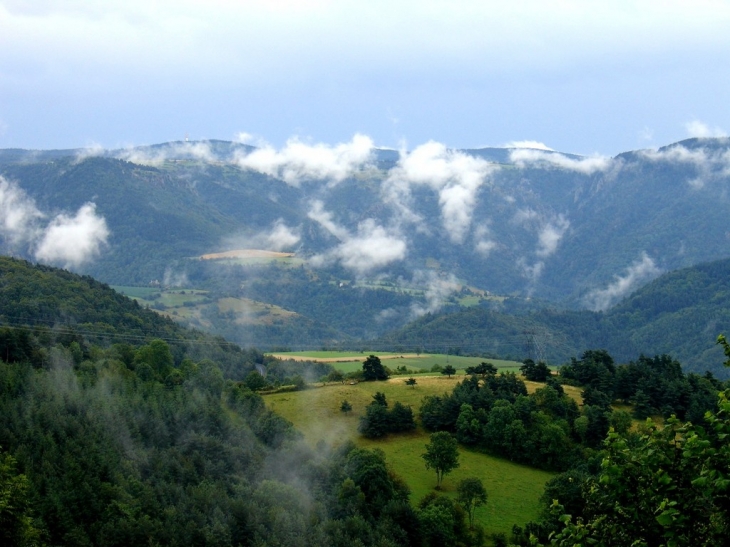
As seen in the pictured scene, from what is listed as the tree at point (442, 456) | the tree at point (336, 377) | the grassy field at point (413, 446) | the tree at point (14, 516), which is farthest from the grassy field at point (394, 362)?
the tree at point (14, 516)

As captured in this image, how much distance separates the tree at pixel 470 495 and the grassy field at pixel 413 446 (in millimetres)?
1080

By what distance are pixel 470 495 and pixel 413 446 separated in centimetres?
1704

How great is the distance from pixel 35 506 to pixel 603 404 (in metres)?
69.2

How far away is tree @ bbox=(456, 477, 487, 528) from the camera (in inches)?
2515

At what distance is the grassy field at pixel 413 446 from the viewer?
66875 millimetres

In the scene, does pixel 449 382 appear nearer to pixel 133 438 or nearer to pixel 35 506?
pixel 133 438

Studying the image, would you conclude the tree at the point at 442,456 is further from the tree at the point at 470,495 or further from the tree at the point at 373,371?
the tree at the point at 373,371

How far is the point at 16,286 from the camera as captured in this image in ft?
390

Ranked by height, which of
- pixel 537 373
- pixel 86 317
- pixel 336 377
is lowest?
pixel 336 377

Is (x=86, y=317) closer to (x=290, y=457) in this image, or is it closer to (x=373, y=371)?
(x=373, y=371)

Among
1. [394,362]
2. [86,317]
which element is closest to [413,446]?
[394,362]

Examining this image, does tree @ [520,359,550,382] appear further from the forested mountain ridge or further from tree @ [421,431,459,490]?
the forested mountain ridge

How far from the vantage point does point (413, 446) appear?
265 ft

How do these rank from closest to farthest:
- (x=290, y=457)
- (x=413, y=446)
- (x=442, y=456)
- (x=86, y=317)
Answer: (x=290, y=457), (x=442, y=456), (x=413, y=446), (x=86, y=317)
